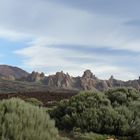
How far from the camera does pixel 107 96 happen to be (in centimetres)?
2091

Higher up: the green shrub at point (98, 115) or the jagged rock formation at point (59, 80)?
the jagged rock formation at point (59, 80)

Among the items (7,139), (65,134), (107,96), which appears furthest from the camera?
(107,96)

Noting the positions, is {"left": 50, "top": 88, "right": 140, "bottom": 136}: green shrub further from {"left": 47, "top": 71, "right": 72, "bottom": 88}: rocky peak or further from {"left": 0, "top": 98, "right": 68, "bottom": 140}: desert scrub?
{"left": 47, "top": 71, "right": 72, "bottom": 88}: rocky peak

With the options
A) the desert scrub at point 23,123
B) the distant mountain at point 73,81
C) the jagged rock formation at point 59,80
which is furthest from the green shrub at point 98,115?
the jagged rock formation at point 59,80

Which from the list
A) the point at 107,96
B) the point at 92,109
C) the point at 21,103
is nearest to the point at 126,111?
the point at 92,109

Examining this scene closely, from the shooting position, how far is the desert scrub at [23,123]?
11.4 metres

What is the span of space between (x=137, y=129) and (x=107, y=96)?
14.9ft

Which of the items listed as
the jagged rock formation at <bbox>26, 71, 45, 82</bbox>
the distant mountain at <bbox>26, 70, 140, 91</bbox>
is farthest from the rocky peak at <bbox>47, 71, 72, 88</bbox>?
the jagged rock formation at <bbox>26, 71, 45, 82</bbox>

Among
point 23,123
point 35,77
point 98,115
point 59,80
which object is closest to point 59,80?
point 59,80

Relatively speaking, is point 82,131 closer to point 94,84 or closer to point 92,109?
point 92,109

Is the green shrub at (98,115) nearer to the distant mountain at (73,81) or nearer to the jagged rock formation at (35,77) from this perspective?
the distant mountain at (73,81)

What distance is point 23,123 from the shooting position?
12000 mm

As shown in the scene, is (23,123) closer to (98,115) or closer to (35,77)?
(98,115)

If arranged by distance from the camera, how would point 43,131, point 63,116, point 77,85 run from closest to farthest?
point 43,131 → point 63,116 → point 77,85
